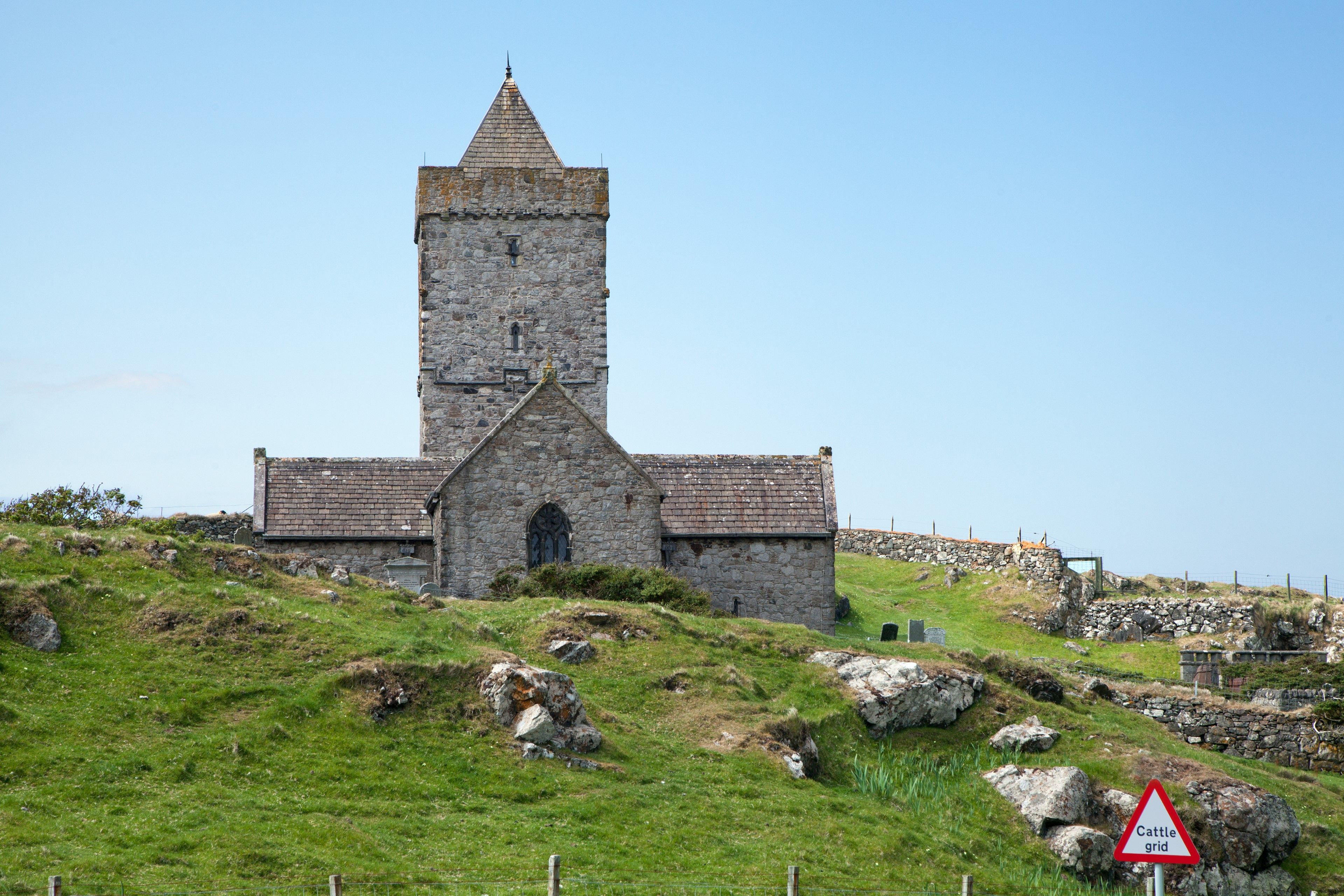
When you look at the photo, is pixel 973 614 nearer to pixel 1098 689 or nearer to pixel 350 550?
pixel 1098 689

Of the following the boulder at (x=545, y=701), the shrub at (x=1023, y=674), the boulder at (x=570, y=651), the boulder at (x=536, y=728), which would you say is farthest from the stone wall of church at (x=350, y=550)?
the shrub at (x=1023, y=674)

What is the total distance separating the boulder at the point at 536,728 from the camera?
73.8 feet

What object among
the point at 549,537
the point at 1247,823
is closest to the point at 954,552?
the point at 549,537

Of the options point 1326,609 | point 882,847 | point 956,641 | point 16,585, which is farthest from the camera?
point 1326,609

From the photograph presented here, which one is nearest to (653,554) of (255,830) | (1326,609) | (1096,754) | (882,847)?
(1096,754)

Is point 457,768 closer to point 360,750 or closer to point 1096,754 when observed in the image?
point 360,750

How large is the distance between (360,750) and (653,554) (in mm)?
15301

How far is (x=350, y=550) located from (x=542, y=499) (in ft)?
18.3

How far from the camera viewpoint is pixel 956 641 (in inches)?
1604

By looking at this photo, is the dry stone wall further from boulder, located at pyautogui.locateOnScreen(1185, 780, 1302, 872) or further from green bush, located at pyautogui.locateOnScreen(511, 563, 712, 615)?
boulder, located at pyautogui.locateOnScreen(1185, 780, 1302, 872)

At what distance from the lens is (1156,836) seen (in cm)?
1534

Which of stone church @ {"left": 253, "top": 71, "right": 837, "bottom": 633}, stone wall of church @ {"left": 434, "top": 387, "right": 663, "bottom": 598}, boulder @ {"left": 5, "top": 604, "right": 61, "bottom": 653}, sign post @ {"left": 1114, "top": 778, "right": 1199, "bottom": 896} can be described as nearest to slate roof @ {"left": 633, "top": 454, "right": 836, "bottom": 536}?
stone church @ {"left": 253, "top": 71, "right": 837, "bottom": 633}

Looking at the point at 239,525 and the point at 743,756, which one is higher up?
the point at 239,525

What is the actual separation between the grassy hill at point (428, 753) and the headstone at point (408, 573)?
3627 millimetres
